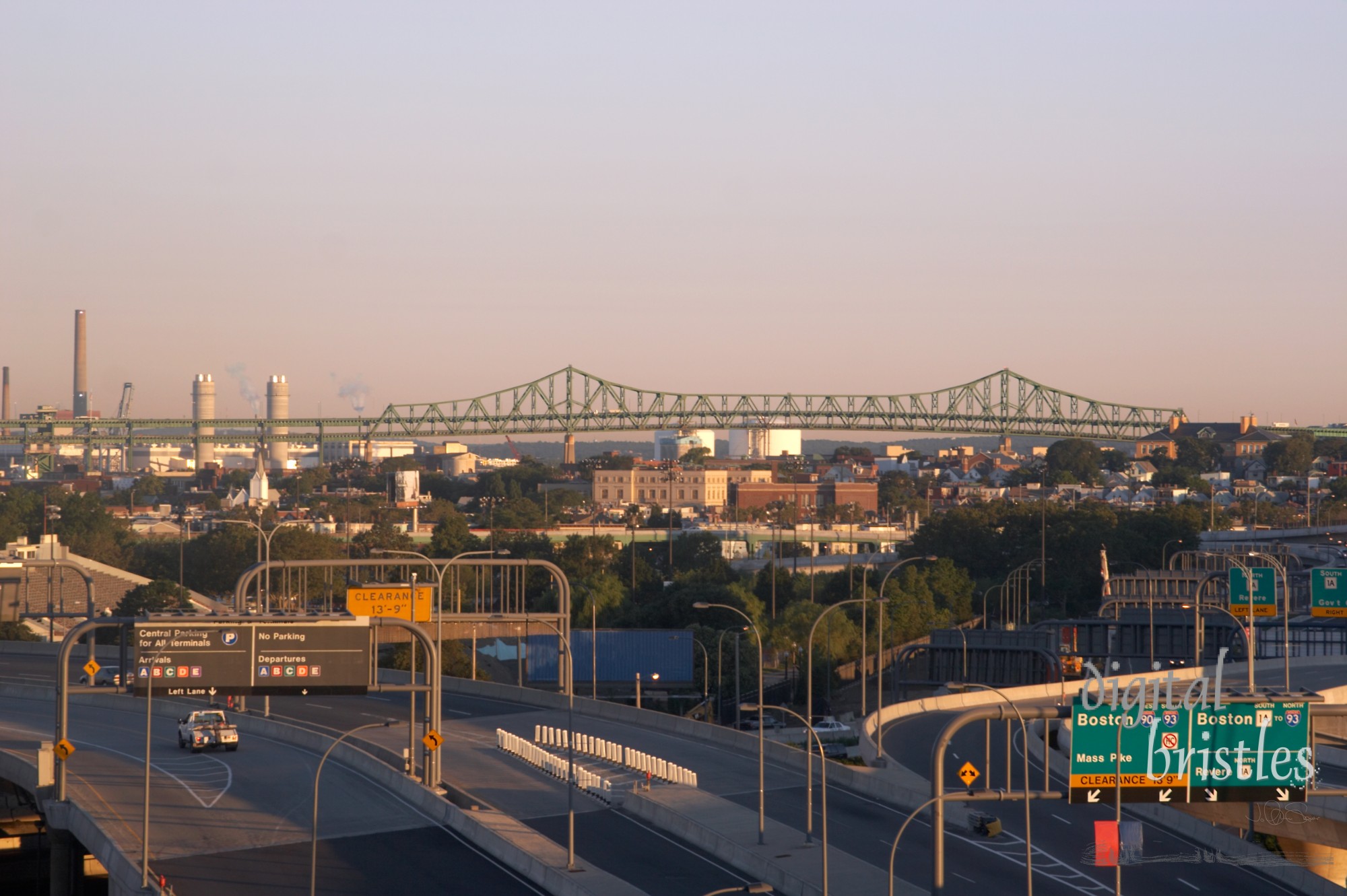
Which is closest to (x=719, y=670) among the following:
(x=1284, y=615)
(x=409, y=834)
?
(x=1284, y=615)

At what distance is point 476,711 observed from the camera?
5991 cm

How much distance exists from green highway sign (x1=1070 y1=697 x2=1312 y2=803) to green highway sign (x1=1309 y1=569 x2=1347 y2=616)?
140 feet

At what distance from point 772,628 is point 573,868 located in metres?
61.6

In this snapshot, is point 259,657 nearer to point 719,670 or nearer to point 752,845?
point 752,845

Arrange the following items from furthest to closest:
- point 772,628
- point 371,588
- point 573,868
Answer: point 772,628 → point 371,588 → point 573,868

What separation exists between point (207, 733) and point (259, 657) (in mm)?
12158

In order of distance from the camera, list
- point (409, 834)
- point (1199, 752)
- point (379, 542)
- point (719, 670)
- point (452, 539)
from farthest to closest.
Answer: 1. point (452, 539)
2. point (379, 542)
3. point (719, 670)
4. point (409, 834)
5. point (1199, 752)

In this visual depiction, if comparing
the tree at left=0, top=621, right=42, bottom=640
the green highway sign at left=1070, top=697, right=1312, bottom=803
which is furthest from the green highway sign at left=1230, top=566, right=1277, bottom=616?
the tree at left=0, top=621, right=42, bottom=640

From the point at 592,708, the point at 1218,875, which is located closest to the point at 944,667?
the point at 592,708

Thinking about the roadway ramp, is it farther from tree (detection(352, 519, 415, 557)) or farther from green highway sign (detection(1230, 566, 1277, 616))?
tree (detection(352, 519, 415, 557))

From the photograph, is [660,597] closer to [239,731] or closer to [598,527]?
[239,731]

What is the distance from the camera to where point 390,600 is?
5388 cm

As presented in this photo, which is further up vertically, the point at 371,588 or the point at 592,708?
the point at 371,588

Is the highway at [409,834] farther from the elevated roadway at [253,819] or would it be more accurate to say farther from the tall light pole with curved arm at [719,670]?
the tall light pole with curved arm at [719,670]
